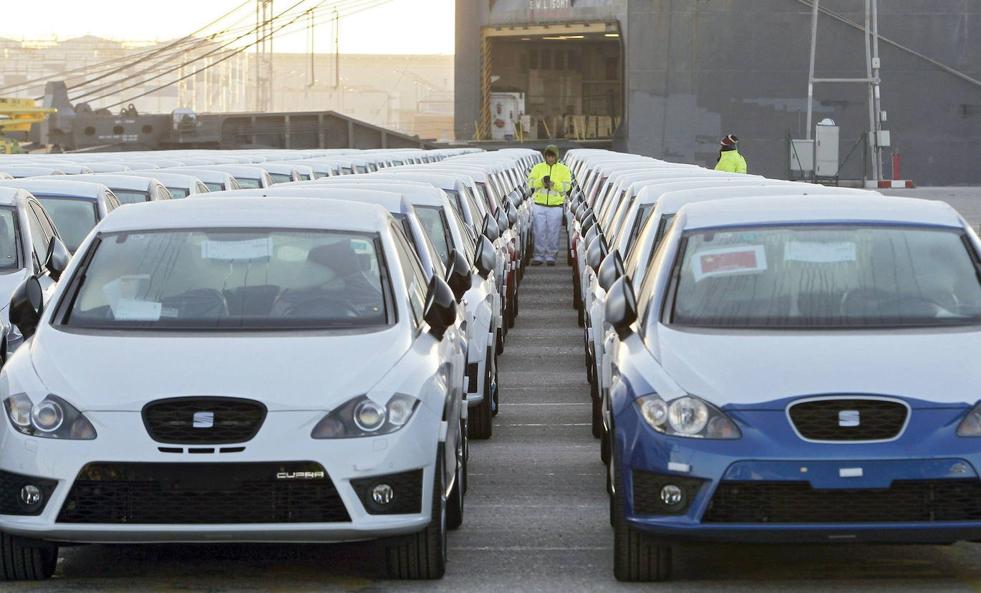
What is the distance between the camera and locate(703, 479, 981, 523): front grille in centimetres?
686

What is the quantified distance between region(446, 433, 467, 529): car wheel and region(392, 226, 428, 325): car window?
71 centimetres

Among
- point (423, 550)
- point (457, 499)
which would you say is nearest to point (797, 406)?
point (423, 550)

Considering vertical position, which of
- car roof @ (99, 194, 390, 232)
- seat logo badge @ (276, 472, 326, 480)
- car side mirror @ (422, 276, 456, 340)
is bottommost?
seat logo badge @ (276, 472, 326, 480)

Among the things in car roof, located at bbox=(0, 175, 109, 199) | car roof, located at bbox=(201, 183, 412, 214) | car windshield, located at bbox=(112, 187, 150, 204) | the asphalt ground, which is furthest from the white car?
car windshield, located at bbox=(112, 187, 150, 204)

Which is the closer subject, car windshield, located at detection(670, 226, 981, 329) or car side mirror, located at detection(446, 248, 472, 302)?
car windshield, located at detection(670, 226, 981, 329)

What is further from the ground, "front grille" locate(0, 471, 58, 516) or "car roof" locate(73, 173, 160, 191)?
"car roof" locate(73, 173, 160, 191)

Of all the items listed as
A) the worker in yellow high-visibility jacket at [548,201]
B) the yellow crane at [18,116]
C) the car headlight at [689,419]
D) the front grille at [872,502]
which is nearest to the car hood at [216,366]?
the car headlight at [689,419]

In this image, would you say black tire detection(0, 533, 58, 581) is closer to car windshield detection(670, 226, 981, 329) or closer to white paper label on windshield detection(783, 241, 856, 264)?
car windshield detection(670, 226, 981, 329)

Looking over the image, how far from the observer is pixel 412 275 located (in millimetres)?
8695

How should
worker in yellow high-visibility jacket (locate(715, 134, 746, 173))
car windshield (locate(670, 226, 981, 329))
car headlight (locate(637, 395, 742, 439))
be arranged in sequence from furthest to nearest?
worker in yellow high-visibility jacket (locate(715, 134, 746, 173)), car windshield (locate(670, 226, 981, 329)), car headlight (locate(637, 395, 742, 439))

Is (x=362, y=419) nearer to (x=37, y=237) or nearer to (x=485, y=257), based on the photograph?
(x=485, y=257)

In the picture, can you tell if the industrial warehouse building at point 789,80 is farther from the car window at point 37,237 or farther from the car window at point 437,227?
Answer: the car window at point 37,237

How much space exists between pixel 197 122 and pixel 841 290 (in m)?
73.7

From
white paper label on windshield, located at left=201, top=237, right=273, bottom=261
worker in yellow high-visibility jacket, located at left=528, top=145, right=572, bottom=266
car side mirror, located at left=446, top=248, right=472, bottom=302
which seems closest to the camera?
white paper label on windshield, located at left=201, top=237, right=273, bottom=261
